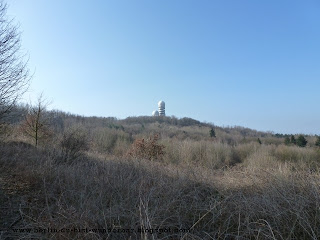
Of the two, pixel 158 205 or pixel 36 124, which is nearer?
pixel 158 205

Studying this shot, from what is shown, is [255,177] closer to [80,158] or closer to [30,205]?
[30,205]

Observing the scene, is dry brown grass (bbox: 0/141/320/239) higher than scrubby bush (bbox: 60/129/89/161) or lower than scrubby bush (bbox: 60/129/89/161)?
lower

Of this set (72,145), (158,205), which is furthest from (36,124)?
(158,205)

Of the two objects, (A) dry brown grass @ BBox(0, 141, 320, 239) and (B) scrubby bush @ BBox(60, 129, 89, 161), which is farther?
(B) scrubby bush @ BBox(60, 129, 89, 161)

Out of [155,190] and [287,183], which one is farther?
[155,190]

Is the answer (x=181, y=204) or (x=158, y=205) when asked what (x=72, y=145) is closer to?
(x=158, y=205)

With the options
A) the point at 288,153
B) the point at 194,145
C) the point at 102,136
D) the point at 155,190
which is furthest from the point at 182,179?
the point at 102,136

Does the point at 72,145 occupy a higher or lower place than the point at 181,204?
higher

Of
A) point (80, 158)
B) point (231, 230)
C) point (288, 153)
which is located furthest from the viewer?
point (288, 153)

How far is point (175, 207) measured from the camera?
13.1ft

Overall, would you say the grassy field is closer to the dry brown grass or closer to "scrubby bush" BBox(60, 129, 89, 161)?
the dry brown grass

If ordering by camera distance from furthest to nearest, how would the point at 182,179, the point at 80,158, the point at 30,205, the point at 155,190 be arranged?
the point at 80,158
the point at 182,179
the point at 155,190
the point at 30,205

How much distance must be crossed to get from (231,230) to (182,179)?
8.00 feet

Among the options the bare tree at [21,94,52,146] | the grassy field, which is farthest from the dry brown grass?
the bare tree at [21,94,52,146]
